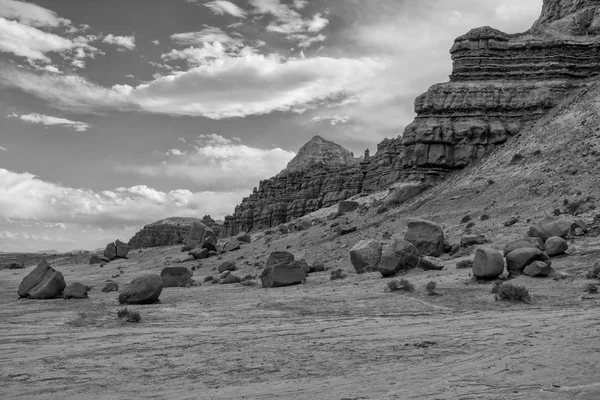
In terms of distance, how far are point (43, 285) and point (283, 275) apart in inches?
403

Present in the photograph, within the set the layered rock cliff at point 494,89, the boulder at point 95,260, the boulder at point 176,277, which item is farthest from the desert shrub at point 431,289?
the boulder at point 95,260

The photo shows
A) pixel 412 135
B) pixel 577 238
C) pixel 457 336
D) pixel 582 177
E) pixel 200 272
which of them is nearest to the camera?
pixel 457 336

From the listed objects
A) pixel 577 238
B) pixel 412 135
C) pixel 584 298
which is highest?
pixel 412 135

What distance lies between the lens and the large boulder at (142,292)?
1891 centimetres

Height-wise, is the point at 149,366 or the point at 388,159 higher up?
the point at 388,159

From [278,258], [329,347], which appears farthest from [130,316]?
[278,258]

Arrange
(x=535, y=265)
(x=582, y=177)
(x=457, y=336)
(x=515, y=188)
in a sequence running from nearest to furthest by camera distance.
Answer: (x=457, y=336), (x=535, y=265), (x=582, y=177), (x=515, y=188)

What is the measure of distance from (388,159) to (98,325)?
213 feet

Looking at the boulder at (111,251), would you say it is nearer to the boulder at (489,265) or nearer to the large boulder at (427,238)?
the large boulder at (427,238)

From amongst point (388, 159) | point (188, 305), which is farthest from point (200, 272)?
point (388, 159)

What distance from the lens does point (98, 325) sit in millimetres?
14289

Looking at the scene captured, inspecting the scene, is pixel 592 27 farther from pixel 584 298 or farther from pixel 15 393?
pixel 15 393

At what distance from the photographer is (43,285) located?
2214cm

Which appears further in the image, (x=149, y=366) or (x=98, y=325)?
(x=98, y=325)
